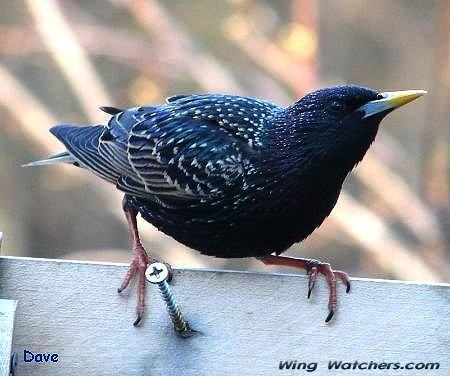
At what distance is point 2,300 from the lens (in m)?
2.26

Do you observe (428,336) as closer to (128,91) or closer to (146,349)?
(146,349)

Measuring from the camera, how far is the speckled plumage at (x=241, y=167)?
8.36ft

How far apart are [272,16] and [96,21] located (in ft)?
3.87

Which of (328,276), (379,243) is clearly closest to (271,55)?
(379,243)

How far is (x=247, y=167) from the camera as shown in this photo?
2627 millimetres

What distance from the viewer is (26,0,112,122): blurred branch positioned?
17.4 feet

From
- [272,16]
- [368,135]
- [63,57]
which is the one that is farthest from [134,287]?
[272,16]

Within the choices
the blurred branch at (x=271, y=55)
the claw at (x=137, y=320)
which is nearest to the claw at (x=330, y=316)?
the claw at (x=137, y=320)

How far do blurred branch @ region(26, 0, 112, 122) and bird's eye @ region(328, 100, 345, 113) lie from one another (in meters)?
2.86

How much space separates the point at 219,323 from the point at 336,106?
64 cm

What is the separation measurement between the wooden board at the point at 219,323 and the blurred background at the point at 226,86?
2037 millimetres

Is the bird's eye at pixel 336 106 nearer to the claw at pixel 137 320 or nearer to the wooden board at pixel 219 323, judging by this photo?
the wooden board at pixel 219 323

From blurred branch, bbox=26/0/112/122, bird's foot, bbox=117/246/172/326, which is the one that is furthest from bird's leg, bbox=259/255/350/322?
blurred branch, bbox=26/0/112/122

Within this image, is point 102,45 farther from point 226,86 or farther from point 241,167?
point 241,167
